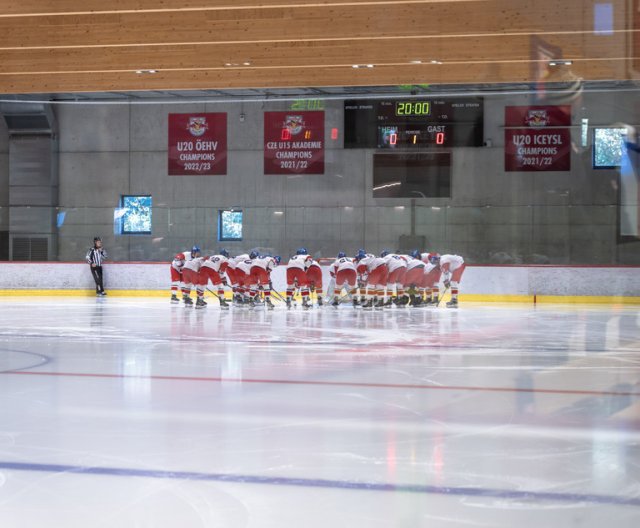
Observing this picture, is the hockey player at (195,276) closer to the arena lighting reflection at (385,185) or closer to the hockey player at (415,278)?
the hockey player at (415,278)

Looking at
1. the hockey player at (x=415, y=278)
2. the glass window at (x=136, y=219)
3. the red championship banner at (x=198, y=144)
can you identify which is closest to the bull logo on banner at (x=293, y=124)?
the red championship banner at (x=198, y=144)

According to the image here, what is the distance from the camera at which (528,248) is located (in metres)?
19.5

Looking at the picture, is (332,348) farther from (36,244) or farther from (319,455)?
(36,244)

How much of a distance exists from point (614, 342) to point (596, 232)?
966 cm

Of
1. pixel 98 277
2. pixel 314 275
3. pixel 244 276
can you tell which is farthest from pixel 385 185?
pixel 98 277

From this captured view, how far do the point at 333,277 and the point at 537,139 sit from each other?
5899 millimetres

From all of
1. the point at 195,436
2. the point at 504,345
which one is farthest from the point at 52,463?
the point at 504,345

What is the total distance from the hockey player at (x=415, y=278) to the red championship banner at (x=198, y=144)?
253 inches

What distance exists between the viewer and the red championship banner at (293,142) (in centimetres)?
2172

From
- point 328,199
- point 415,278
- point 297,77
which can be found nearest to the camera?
point 297,77

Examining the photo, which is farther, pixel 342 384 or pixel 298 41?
pixel 298 41

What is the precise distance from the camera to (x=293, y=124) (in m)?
21.9

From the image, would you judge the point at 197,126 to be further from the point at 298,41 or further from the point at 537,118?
the point at 298,41

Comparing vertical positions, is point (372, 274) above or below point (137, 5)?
below
